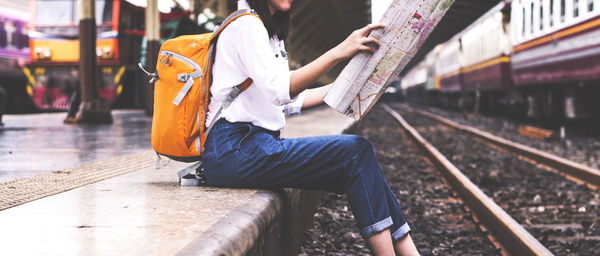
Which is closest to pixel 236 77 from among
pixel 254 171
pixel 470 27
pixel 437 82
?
Answer: pixel 254 171

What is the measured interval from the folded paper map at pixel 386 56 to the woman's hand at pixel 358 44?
22mm

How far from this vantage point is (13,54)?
43.7ft

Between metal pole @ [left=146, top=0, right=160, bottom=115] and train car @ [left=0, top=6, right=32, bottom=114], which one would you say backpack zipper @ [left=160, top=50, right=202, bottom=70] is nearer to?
metal pole @ [left=146, top=0, right=160, bottom=115]

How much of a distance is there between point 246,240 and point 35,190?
1.42 m

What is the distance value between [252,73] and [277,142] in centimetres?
32

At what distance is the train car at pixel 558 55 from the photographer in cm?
855

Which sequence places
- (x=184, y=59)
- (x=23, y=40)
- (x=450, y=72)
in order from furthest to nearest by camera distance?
(x=450, y=72) → (x=23, y=40) → (x=184, y=59)

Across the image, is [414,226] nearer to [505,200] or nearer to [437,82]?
[505,200]

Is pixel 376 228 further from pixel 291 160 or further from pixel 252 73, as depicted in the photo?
pixel 252 73

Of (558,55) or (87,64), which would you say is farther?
(558,55)

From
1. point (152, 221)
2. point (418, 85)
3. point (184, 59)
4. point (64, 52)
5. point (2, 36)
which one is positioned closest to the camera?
point (152, 221)

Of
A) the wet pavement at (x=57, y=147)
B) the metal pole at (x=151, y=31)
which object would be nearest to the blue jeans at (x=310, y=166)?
the wet pavement at (x=57, y=147)

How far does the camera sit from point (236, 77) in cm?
212

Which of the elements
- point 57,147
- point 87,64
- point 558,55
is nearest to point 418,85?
point 558,55
